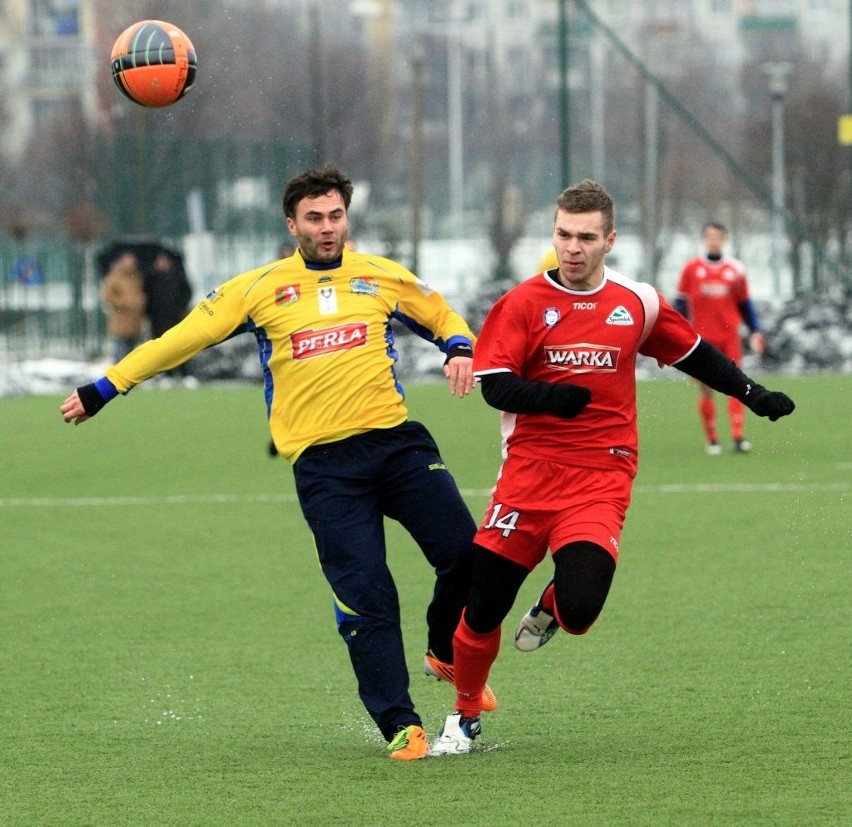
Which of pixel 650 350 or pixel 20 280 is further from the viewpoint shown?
pixel 20 280

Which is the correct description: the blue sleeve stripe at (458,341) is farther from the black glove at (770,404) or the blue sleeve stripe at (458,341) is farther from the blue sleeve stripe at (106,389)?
the blue sleeve stripe at (106,389)

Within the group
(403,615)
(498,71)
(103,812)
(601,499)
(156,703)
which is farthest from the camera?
(498,71)

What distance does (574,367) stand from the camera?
19.8 feet

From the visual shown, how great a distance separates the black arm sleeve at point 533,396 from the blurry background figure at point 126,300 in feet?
73.7

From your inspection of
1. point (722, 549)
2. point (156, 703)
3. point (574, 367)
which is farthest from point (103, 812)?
point (722, 549)

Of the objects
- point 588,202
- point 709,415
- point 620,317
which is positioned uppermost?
point 588,202

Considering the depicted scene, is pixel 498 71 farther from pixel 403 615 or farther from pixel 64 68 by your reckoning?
pixel 403 615

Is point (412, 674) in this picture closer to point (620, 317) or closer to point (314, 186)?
point (620, 317)

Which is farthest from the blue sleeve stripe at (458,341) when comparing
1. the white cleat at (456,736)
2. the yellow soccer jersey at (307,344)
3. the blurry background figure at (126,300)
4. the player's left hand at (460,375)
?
the blurry background figure at (126,300)

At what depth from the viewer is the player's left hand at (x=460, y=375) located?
6152mm

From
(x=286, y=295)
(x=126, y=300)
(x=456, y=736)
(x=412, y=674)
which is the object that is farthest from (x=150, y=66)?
(x=126, y=300)

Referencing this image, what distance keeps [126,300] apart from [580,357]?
2291cm

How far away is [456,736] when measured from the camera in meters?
6.12

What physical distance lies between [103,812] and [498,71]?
96.8ft
